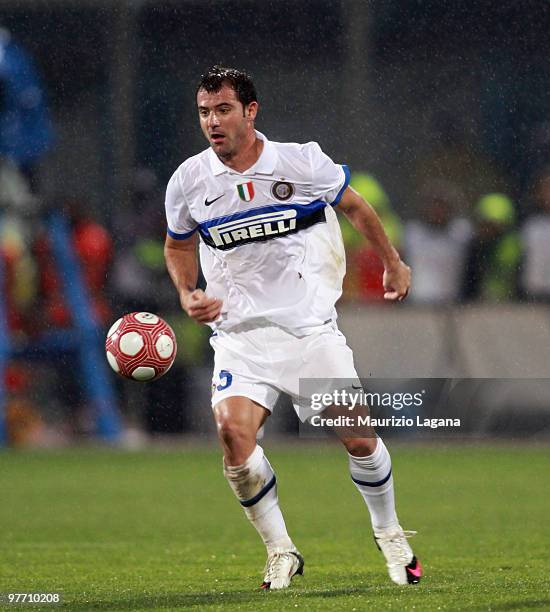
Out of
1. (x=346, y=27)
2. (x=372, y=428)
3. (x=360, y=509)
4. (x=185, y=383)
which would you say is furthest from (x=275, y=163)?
(x=346, y=27)

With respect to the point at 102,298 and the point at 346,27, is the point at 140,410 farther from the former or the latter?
the point at 346,27

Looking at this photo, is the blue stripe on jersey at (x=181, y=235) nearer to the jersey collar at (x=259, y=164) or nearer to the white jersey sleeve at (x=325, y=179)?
the jersey collar at (x=259, y=164)

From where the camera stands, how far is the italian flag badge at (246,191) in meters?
6.70

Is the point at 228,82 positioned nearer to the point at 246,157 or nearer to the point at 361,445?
the point at 246,157

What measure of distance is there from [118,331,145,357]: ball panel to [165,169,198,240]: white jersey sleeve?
1.53 feet

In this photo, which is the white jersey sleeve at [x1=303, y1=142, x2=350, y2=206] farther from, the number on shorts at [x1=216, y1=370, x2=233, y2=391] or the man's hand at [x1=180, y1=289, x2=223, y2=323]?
the number on shorts at [x1=216, y1=370, x2=233, y2=391]

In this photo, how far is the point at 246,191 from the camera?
6.71 meters

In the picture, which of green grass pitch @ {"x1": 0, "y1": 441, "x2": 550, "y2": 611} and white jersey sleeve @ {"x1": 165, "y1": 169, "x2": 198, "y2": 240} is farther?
white jersey sleeve @ {"x1": 165, "y1": 169, "x2": 198, "y2": 240}

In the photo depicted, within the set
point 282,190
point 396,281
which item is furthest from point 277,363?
point 282,190

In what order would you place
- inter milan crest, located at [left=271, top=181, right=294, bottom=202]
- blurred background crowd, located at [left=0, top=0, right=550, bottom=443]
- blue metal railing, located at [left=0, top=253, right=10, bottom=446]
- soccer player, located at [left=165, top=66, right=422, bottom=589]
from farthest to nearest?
blurred background crowd, located at [left=0, top=0, right=550, bottom=443]
blue metal railing, located at [left=0, top=253, right=10, bottom=446]
inter milan crest, located at [left=271, top=181, right=294, bottom=202]
soccer player, located at [left=165, top=66, right=422, bottom=589]

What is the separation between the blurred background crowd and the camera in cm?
1416

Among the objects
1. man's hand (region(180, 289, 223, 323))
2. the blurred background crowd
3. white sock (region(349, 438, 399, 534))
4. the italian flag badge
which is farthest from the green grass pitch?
the italian flag badge

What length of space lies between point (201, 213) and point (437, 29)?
10.3 meters

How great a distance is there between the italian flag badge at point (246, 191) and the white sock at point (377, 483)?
1.17 m
